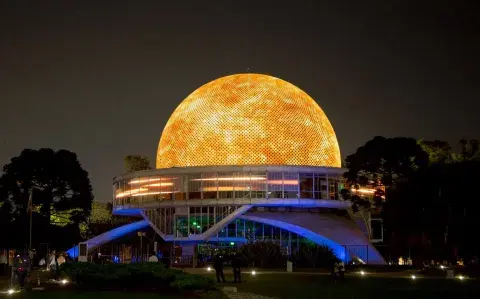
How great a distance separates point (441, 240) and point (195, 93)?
30.7 metres

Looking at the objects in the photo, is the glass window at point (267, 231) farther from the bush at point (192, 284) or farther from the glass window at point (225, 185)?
the bush at point (192, 284)

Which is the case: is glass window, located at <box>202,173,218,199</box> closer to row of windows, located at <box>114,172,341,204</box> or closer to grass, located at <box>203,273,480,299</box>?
row of windows, located at <box>114,172,341,204</box>

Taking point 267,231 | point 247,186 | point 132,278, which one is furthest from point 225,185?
point 132,278

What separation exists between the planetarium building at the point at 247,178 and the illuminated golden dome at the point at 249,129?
0.28 ft

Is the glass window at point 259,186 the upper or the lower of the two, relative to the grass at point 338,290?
upper

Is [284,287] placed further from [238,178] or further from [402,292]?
[238,178]

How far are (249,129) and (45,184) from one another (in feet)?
55.8

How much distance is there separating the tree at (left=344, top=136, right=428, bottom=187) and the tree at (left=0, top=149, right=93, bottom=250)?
21551 mm

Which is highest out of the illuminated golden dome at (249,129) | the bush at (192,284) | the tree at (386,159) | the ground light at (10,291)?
the illuminated golden dome at (249,129)

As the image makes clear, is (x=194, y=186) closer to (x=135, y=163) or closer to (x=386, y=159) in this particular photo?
(x=386, y=159)

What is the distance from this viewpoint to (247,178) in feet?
211

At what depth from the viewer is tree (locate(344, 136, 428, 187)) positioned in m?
59.0

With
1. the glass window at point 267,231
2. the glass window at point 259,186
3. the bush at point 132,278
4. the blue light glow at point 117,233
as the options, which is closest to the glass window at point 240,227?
the glass window at point 267,231

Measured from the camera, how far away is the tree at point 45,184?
61750 mm
